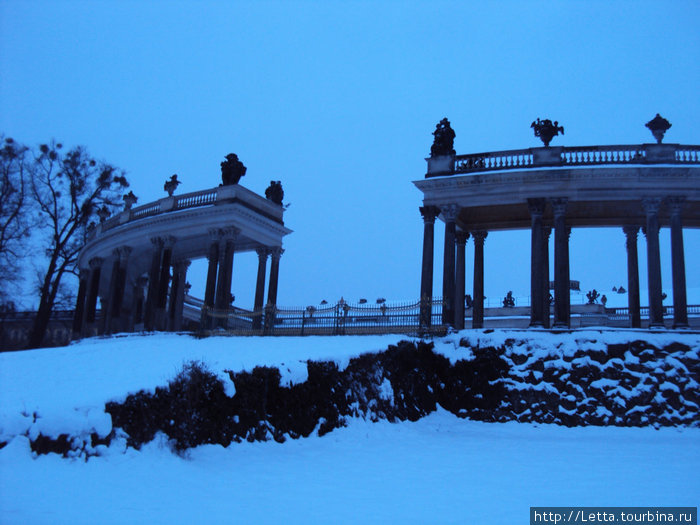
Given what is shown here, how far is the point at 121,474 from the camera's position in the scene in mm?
10453

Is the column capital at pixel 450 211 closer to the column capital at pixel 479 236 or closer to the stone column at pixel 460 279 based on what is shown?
the stone column at pixel 460 279

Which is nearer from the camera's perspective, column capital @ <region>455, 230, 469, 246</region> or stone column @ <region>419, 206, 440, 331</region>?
stone column @ <region>419, 206, 440, 331</region>

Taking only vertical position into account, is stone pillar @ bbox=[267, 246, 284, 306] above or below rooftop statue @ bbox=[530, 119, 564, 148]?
below

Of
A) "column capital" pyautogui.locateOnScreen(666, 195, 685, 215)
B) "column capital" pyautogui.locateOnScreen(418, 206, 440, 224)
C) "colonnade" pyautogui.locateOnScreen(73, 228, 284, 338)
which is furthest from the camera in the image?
"colonnade" pyautogui.locateOnScreen(73, 228, 284, 338)

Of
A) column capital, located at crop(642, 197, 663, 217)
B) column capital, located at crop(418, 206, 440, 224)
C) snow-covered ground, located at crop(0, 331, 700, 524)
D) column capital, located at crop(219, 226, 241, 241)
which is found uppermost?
column capital, located at crop(642, 197, 663, 217)

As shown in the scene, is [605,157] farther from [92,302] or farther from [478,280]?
[92,302]

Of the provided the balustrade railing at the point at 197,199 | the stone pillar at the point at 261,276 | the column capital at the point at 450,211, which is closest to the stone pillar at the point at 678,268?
the column capital at the point at 450,211

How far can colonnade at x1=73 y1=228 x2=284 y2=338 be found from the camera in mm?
33688

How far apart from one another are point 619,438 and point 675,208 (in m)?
14.2

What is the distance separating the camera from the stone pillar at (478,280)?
32.0 m

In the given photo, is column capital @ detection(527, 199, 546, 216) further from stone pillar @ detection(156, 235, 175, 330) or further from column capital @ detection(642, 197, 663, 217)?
stone pillar @ detection(156, 235, 175, 330)

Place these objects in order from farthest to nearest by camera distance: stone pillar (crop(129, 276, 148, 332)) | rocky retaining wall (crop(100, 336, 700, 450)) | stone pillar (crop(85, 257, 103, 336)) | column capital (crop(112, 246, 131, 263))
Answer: stone pillar (crop(129, 276, 148, 332)), stone pillar (crop(85, 257, 103, 336)), column capital (crop(112, 246, 131, 263)), rocky retaining wall (crop(100, 336, 700, 450))

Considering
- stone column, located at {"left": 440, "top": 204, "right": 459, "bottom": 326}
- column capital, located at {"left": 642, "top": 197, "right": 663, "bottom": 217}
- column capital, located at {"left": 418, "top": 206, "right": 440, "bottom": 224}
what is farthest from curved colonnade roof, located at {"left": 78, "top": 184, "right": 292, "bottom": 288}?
column capital, located at {"left": 642, "top": 197, "right": 663, "bottom": 217}

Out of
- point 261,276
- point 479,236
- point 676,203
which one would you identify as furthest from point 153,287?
point 676,203
